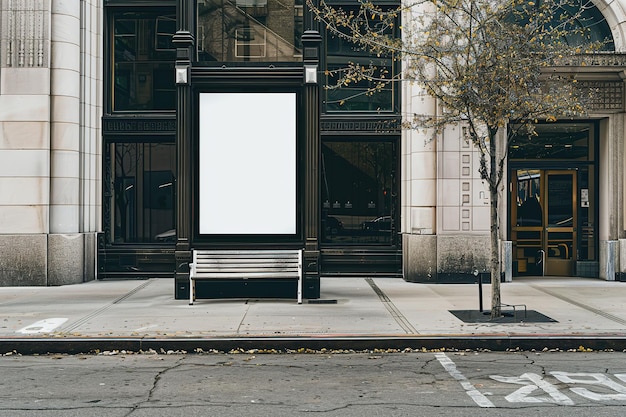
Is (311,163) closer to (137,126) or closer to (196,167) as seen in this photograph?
(196,167)

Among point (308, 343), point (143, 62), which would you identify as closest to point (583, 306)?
point (308, 343)

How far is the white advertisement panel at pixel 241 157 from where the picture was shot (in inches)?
533

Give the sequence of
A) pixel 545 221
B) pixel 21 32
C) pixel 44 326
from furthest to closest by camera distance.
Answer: pixel 545 221, pixel 21 32, pixel 44 326

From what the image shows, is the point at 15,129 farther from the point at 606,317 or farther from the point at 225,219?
the point at 606,317

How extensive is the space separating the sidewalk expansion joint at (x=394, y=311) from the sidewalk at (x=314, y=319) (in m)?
0.02

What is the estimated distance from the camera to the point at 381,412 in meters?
6.60

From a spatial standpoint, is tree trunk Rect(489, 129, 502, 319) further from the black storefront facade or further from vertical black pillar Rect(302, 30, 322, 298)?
vertical black pillar Rect(302, 30, 322, 298)

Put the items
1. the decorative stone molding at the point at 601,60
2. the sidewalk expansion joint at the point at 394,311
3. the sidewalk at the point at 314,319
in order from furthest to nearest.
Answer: the decorative stone molding at the point at 601,60, the sidewalk expansion joint at the point at 394,311, the sidewalk at the point at 314,319

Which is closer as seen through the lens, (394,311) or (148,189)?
(394,311)

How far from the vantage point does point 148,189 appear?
17.0m

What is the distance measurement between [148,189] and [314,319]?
723cm

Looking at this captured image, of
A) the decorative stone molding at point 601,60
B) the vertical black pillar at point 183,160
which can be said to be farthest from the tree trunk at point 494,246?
the vertical black pillar at point 183,160

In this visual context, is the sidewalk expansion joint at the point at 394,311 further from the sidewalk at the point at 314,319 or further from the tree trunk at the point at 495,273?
the tree trunk at the point at 495,273

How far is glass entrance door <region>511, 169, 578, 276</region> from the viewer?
55.6ft
